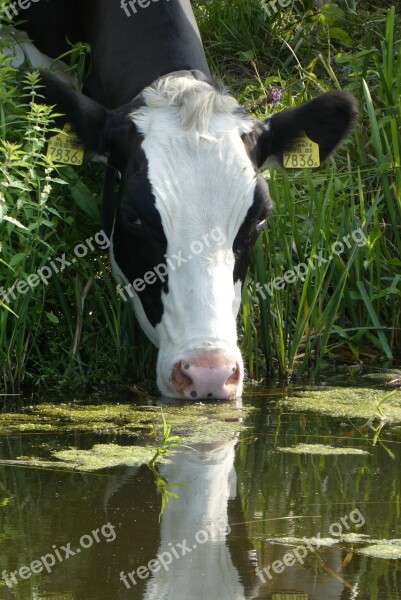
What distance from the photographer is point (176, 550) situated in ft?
11.0

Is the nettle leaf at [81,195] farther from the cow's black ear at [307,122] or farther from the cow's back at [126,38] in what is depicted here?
the cow's black ear at [307,122]

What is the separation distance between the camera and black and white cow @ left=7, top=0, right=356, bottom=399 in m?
5.10

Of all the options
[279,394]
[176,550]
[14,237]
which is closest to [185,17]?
[14,237]

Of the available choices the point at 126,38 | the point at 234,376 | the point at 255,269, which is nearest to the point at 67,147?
the point at 126,38

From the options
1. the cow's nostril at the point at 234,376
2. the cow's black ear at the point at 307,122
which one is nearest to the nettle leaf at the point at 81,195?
the cow's black ear at the point at 307,122

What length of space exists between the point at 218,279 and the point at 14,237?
3.54 feet

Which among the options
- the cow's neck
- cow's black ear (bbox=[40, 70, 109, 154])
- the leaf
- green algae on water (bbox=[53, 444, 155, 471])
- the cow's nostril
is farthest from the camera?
the cow's neck

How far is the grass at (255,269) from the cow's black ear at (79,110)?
0.40 ft

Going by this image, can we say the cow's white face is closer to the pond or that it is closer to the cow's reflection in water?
the pond

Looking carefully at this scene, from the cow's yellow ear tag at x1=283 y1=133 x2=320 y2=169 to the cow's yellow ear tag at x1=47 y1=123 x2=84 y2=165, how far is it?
1.07 metres

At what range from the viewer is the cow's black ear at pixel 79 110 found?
19.0 ft

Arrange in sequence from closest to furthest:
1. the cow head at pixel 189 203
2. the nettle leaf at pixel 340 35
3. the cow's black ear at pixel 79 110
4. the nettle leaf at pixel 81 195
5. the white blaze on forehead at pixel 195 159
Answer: the cow head at pixel 189 203
the white blaze on forehead at pixel 195 159
the cow's black ear at pixel 79 110
the nettle leaf at pixel 81 195
the nettle leaf at pixel 340 35

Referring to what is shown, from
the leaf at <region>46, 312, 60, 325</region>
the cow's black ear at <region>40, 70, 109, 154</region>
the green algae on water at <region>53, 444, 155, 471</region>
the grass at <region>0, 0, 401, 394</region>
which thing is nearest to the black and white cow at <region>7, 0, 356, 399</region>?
the cow's black ear at <region>40, 70, 109, 154</region>

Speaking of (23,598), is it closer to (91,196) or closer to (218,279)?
(218,279)
